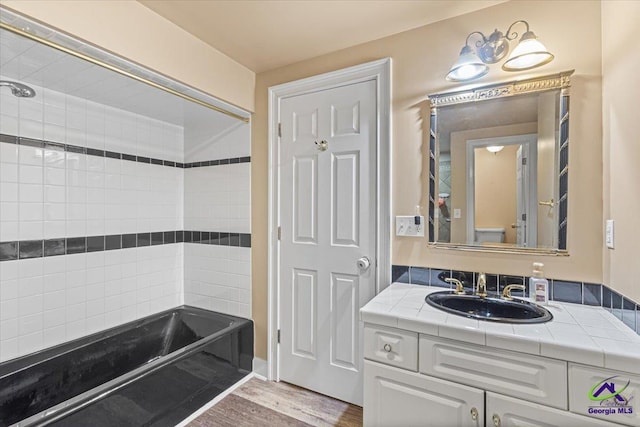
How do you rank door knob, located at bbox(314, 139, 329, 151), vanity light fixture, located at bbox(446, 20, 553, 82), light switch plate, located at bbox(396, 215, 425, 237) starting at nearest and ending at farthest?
vanity light fixture, located at bbox(446, 20, 553, 82), light switch plate, located at bbox(396, 215, 425, 237), door knob, located at bbox(314, 139, 329, 151)

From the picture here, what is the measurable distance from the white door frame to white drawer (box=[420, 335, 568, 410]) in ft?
2.20

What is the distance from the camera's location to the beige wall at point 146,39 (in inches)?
51.8

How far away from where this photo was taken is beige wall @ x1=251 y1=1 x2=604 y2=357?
1456 millimetres

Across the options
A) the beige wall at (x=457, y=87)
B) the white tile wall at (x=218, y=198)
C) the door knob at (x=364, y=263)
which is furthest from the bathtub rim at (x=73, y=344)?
the door knob at (x=364, y=263)

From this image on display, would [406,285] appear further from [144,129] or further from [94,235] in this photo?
[144,129]

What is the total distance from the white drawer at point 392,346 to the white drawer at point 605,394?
531mm

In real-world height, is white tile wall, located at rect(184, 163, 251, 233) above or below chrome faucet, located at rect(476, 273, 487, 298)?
above

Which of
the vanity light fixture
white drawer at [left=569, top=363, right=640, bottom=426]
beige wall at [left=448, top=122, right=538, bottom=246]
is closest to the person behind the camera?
white drawer at [left=569, top=363, right=640, bottom=426]

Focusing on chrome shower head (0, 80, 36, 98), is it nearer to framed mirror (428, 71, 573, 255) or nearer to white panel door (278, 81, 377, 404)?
white panel door (278, 81, 377, 404)

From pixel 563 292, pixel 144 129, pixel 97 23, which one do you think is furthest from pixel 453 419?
pixel 144 129

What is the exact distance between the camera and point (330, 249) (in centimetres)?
209

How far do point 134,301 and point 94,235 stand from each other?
0.63 meters

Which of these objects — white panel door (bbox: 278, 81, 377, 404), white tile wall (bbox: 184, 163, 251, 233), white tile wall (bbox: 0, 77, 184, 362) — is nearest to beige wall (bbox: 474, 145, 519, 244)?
white panel door (bbox: 278, 81, 377, 404)

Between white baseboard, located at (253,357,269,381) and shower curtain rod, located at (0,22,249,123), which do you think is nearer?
shower curtain rod, located at (0,22,249,123)
